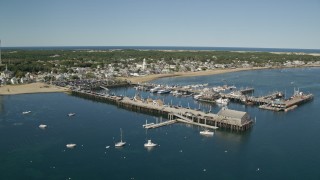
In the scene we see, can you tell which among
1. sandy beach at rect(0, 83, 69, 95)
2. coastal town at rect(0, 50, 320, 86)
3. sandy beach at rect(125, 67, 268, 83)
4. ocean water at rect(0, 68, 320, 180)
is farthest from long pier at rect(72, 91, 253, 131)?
sandy beach at rect(125, 67, 268, 83)

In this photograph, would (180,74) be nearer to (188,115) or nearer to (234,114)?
(188,115)

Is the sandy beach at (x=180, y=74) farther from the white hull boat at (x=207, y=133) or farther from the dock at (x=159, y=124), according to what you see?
the white hull boat at (x=207, y=133)

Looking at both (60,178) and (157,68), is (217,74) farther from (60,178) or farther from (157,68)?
(60,178)

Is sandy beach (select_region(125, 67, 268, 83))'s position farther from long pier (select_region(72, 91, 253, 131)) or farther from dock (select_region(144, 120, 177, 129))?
dock (select_region(144, 120, 177, 129))

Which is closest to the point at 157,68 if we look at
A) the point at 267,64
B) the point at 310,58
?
the point at 267,64

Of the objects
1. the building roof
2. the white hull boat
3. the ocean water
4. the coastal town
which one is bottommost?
the ocean water

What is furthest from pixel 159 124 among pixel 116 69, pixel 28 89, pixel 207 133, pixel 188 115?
pixel 116 69
